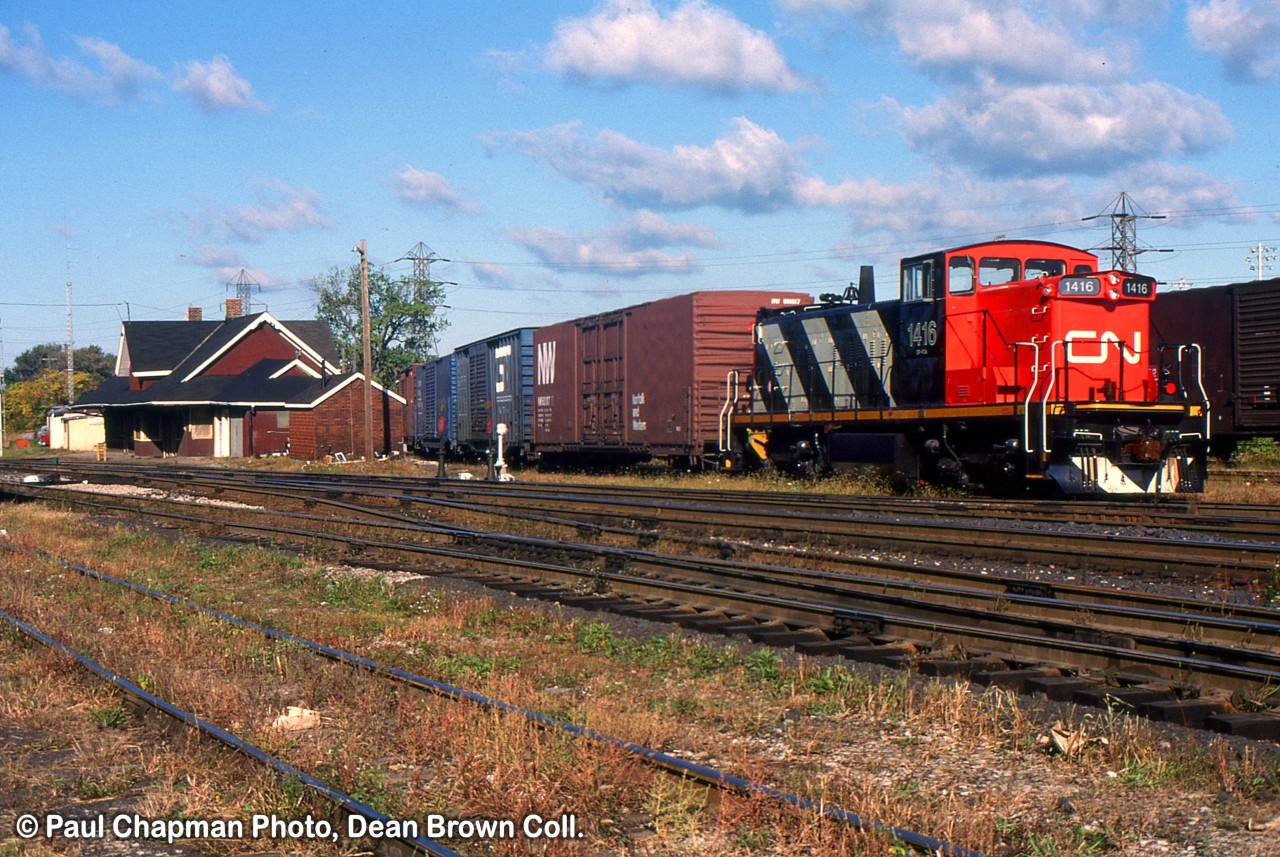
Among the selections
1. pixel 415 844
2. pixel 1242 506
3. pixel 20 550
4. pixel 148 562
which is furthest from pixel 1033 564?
pixel 20 550

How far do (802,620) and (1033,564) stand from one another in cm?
339

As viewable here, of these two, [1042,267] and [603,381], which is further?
[603,381]

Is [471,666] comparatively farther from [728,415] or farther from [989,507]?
[728,415]

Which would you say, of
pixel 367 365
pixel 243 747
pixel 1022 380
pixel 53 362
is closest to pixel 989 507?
pixel 1022 380

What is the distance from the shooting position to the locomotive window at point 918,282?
1628 cm

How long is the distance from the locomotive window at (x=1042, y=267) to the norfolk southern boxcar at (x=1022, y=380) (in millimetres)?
13

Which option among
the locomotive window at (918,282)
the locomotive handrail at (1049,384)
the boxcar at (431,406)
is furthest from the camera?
the boxcar at (431,406)

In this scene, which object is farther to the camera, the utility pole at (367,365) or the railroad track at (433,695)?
the utility pole at (367,365)

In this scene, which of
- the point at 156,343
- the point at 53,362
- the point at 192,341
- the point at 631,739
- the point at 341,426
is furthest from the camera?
the point at 53,362

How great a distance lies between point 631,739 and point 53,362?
145522 millimetres

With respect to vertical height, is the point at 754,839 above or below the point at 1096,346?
below

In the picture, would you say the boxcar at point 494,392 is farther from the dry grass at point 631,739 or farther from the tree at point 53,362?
the tree at point 53,362

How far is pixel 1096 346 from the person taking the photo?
15.2 m

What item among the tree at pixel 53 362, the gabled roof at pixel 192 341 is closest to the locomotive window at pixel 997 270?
the gabled roof at pixel 192 341
